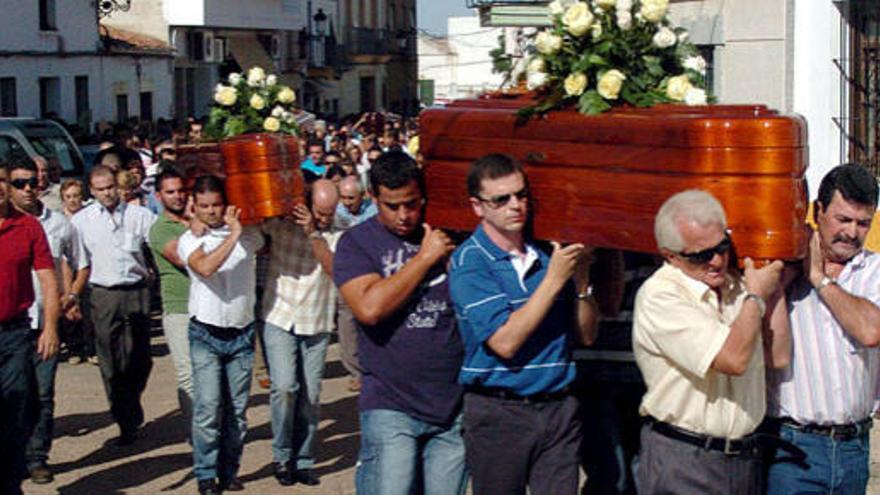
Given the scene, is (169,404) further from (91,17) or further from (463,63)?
(463,63)

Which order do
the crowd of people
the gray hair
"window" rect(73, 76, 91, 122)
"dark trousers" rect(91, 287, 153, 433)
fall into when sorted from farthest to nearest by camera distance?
"window" rect(73, 76, 91, 122), "dark trousers" rect(91, 287, 153, 433), the crowd of people, the gray hair

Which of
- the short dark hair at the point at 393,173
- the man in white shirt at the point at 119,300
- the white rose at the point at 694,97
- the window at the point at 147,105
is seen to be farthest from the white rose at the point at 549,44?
the window at the point at 147,105

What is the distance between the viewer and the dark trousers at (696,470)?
5797mm

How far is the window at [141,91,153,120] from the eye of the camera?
124 feet

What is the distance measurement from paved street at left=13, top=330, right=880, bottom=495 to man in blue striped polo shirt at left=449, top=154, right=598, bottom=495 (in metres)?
3.41

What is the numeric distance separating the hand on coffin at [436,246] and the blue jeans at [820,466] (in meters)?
1.49

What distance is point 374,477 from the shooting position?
6809mm

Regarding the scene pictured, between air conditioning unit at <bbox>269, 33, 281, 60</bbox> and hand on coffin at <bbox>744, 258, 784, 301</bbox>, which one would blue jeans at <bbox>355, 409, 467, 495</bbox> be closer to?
hand on coffin at <bbox>744, 258, 784, 301</bbox>

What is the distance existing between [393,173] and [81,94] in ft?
94.6

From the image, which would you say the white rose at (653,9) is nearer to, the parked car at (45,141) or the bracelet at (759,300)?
the bracelet at (759,300)

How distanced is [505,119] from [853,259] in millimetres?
1420

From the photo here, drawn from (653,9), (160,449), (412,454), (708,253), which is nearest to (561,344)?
(412,454)

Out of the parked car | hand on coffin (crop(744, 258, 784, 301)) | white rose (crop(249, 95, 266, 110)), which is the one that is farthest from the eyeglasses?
the parked car

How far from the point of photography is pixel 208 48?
4291 centimetres
